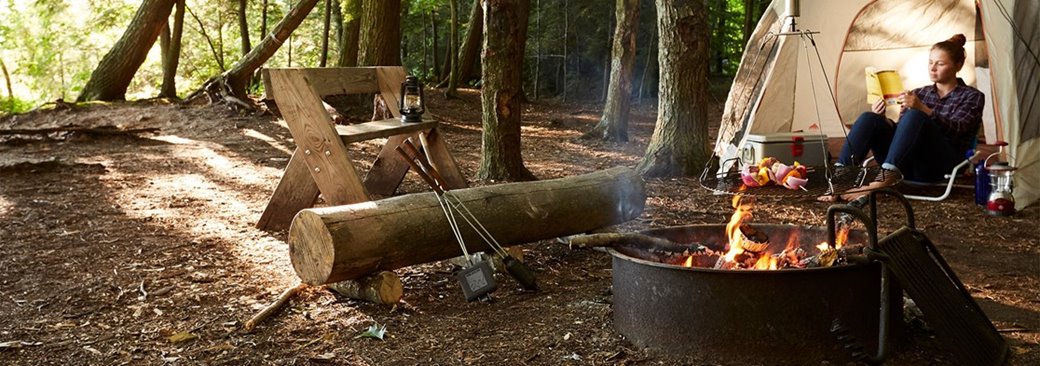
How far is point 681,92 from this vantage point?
22.3 ft

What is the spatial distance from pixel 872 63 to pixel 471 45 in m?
9.84

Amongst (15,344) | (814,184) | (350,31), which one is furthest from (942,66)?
(350,31)

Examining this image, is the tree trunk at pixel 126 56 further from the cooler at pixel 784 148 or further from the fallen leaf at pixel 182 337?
the fallen leaf at pixel 182 337

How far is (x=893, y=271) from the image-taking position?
2.62 m

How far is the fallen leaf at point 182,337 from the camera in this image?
10.5 ft

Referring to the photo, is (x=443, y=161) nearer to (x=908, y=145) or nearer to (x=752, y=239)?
(x=752, y=239)

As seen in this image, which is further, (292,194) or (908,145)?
(908,145)

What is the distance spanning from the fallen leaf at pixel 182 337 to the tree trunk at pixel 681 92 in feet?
14.5

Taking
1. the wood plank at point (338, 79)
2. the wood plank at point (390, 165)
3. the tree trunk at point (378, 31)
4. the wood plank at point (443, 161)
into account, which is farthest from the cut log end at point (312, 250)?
the tree trunk at point (378, 31)

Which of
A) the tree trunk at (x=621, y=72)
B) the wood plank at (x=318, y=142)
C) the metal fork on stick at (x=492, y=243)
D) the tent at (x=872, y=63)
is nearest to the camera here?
the metal fork on stick at (x=492, y=243)

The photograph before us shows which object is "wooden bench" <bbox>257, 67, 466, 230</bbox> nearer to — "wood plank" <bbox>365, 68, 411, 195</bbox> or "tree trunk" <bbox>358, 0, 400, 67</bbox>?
"wood plank" <bbox>365, 68, 411, 195</bbox>

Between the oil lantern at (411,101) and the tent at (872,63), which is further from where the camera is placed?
the tent at (872,63)

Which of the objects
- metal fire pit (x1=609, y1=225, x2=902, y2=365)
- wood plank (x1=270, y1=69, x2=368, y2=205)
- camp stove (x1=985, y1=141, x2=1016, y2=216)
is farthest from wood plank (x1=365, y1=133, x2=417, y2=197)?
camp stove (x1=985, y1=141, x2=1016, y2=216)

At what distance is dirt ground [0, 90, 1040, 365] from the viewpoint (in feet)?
10.1
